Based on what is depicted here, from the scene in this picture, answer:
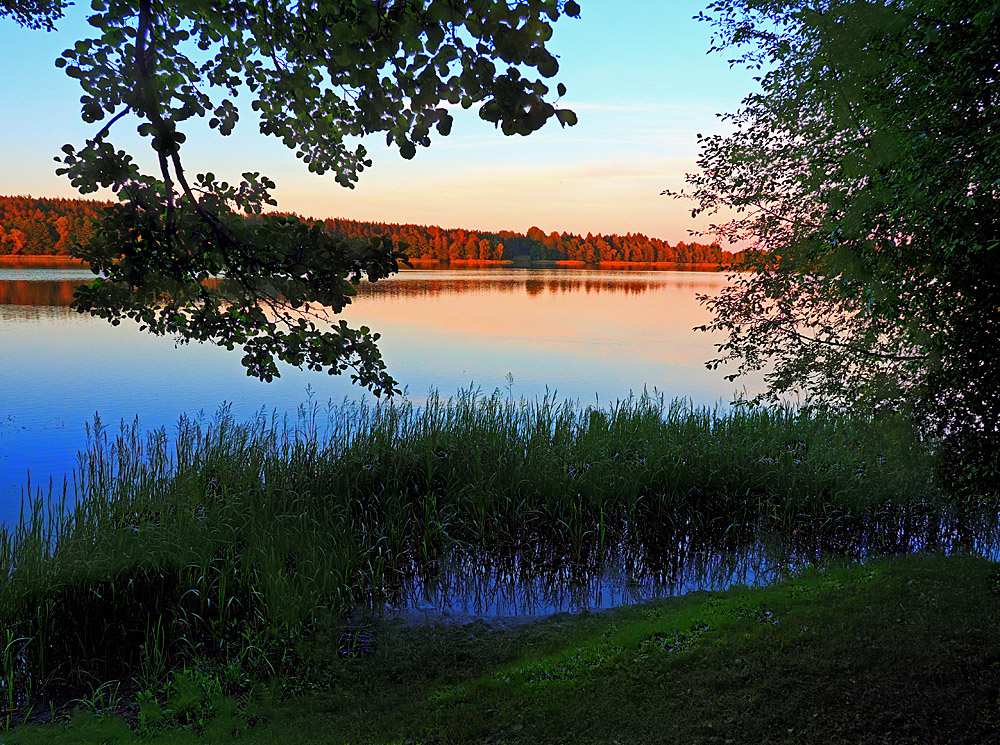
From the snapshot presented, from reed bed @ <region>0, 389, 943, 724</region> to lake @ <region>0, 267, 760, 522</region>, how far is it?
2.33 m

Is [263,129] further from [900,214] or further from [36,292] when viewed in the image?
[36,292]

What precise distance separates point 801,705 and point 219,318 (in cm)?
515

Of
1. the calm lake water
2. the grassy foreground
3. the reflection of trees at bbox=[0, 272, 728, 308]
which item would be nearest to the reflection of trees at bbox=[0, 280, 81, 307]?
the reflection of trees at bbox=[0, 272, 728, 308]

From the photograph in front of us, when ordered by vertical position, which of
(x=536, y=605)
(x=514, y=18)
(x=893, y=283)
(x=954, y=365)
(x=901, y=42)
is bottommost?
(x=536, y=605)

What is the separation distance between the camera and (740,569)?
27.2 ft

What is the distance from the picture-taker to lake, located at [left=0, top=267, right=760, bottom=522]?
17.2 m

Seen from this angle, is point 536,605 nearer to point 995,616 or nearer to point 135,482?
point 995,616

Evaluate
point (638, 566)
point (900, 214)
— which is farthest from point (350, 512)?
point (900, 214)

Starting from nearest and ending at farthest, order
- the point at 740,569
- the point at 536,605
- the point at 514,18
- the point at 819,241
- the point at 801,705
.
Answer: the point at 514,18, the point at 801,705, the point at 819,241, the point at 536,605, the point at 740,569

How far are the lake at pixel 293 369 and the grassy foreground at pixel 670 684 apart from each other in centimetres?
587

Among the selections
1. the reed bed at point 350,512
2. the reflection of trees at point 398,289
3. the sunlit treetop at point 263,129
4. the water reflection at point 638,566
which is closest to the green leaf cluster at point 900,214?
the reed bed at point 350,512

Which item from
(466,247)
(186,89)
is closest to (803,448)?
(186,89)

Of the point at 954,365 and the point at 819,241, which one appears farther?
the point at 819,241

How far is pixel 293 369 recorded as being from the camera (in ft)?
77.3
